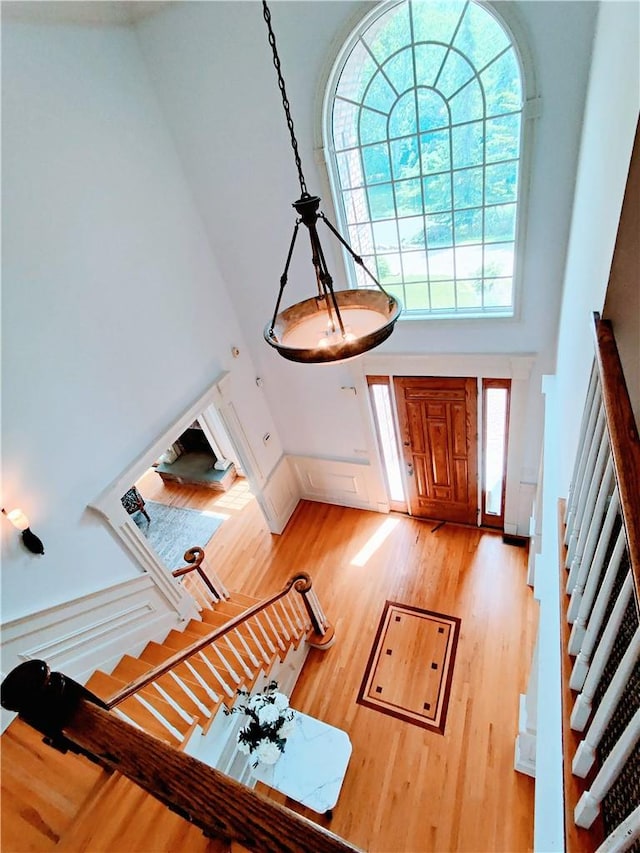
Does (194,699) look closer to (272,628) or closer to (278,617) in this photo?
(272,628)

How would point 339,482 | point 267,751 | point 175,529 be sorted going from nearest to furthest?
point 267,751 < point 339,482 < point 175,529

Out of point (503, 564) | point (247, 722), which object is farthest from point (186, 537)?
point (503, 564)

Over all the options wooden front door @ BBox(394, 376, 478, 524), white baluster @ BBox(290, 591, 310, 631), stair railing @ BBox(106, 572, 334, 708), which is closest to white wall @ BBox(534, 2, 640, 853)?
wooden front door @ BBox(394, 376, 478, 524)

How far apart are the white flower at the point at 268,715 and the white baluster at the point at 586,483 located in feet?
7.64

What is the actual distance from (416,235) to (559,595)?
2.86 metres

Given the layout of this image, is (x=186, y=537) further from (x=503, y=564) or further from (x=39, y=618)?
(x=503, y=564)

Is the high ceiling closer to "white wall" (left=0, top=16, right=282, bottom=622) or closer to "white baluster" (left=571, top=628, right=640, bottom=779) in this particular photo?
"white wall" (left=0, top=16, right=282, bottom=622)

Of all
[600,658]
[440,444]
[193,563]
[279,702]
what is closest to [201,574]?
[193,563]

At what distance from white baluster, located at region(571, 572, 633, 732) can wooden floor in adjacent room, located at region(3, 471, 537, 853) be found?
2008 mm

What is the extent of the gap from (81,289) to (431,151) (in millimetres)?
2704

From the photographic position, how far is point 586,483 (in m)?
1.47

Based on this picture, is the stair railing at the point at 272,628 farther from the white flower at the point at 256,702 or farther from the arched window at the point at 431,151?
the arched window at the point at 431,151

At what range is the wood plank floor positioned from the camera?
2904mm

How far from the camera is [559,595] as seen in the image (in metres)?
1.69
